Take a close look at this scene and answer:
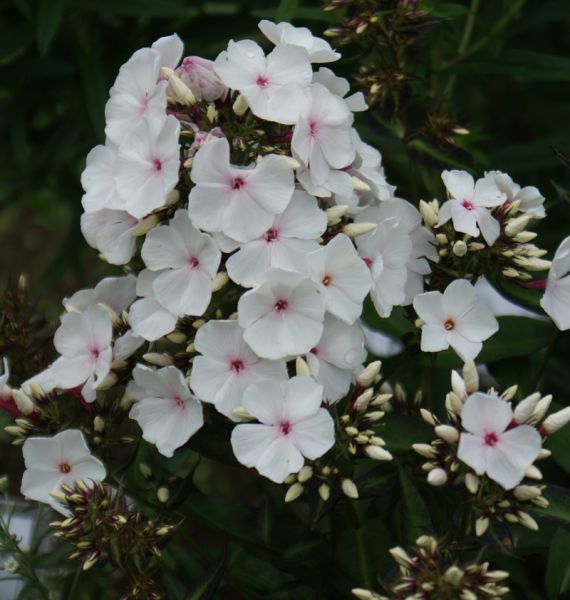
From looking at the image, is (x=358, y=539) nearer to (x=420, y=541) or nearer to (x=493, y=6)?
(x=420, y=541)

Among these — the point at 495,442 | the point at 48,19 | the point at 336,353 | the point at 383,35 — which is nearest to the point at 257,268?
the point at 336,353

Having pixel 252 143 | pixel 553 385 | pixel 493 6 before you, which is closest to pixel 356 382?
pixel 252 143

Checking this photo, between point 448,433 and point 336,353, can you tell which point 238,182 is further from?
point 448,433

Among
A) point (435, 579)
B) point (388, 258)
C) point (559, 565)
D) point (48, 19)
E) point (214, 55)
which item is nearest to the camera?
point (435, 579)

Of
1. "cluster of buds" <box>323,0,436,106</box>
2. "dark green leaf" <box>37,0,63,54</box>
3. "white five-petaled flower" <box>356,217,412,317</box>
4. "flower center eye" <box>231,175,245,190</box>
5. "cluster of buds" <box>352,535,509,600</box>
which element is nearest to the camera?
"cluster of buds" <box>352,535,509,600</box>

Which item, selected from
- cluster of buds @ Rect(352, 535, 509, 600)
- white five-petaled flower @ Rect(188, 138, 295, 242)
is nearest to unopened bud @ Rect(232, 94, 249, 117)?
white five-petaled flower @ Rect(188, 138, 295, 242)

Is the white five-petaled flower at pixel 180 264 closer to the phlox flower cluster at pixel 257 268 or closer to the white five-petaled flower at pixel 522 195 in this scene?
the phlox flower cluster at pixel 257 268

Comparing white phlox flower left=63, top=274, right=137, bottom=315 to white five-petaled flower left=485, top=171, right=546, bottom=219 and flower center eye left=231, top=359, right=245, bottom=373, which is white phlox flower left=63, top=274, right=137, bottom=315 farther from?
white five-petaled flower left=485, top=171, right=546, bottom=219
